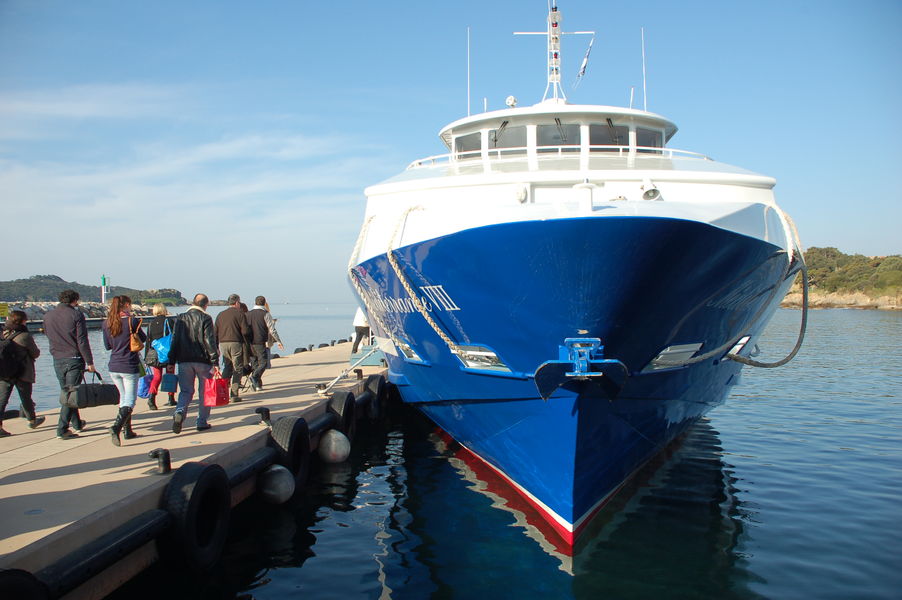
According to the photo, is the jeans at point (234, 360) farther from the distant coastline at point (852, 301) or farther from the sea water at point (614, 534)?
the distant coastline at point (852, 301)

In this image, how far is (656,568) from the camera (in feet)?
20.2

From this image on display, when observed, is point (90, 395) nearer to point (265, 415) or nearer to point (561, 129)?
point (265, 415)

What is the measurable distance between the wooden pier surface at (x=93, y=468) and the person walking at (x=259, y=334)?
915 millimetres

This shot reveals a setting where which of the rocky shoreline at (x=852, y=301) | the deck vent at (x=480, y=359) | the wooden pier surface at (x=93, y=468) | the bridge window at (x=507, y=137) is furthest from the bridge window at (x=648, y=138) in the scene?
the rocky shoreline at (x=852, y=301)

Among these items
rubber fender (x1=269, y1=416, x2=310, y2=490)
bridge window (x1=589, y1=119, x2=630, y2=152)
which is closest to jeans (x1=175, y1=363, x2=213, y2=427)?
rubber fender (x1=269, y1=416, x2=310, y2=490)

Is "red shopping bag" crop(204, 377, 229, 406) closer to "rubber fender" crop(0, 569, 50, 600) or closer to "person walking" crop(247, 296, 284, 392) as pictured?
"person walking" crop(247, 296, 284, 392)

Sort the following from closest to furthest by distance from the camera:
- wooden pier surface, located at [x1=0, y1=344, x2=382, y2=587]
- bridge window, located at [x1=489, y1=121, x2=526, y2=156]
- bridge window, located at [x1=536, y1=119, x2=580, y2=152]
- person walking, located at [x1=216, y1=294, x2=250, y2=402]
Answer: wooden pier surface, located at [x1=0, y1=344, x2=382, y2=587] → bridge window, located at [x1=536, y1=119, x2=580, y2=152] → bridge window, located at [x1=489, y1=121, x2=526, y2=156] → person walking, located at [x1=216, y1=294, x2=250, y2=402]

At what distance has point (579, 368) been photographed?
595cm

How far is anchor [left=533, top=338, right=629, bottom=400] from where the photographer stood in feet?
19.6

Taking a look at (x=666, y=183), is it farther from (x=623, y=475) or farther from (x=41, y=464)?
(x=41, y=464)

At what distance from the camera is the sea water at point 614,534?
5.86 meters

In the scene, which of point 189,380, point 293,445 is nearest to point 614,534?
point 293,445

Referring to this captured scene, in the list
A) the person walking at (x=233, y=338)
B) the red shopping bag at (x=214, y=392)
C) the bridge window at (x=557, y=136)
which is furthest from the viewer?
the person walking at (x=233, y=338)

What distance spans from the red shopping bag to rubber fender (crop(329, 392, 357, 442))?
269 centimetres
